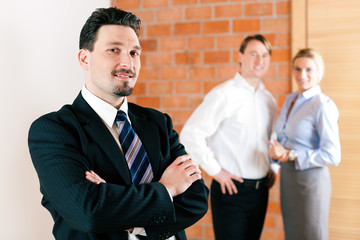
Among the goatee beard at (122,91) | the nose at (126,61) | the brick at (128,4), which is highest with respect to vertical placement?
the brick at (128,4)

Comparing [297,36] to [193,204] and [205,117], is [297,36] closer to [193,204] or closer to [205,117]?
[205,117]

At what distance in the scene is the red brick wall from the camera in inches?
110

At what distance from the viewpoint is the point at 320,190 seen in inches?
88.2

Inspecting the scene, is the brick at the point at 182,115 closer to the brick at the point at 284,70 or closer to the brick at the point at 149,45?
the brick at the point at 149,45

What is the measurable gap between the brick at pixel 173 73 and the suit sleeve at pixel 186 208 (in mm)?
1664

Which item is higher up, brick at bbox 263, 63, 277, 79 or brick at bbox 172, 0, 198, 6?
brick at bbox 172, 0, 198, 6

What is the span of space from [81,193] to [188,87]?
81.2 inches

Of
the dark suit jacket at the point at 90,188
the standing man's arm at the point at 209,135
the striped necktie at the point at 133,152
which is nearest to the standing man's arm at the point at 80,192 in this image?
the dark suit jacket at the point at 90,188

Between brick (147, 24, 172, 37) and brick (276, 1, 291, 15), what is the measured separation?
0.89 m

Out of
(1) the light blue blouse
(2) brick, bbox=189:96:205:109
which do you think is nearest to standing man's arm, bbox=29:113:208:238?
(1) the light blue blouse

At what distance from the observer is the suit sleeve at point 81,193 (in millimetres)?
1045

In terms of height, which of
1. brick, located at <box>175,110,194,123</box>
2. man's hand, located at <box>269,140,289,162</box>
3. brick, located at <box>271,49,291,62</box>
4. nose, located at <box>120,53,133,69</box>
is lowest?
man's hand, located at <box>269,140,289,162</box>

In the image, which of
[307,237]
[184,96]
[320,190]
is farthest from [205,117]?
[307,237]

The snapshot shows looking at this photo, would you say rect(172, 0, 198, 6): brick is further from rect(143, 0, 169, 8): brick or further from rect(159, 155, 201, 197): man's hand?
rect(159, 155, 201, 197): man's hand
